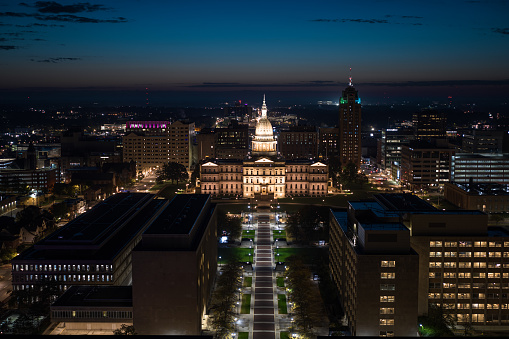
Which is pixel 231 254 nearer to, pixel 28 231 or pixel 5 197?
pixel 28 231

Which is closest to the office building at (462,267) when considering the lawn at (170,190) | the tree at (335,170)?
the lawn at (170,190)

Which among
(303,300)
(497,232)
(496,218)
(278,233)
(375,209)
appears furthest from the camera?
(496,218)

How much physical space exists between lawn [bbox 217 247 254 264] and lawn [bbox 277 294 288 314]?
16807 millimetres

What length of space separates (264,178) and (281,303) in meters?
Result: 86.6

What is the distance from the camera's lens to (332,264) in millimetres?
79875

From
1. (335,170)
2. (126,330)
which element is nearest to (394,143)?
(335,170)

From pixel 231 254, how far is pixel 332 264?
21.4 meters

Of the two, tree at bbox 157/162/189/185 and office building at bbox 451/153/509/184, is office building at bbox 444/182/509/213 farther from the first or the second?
tree at bbox 157/162/189/185

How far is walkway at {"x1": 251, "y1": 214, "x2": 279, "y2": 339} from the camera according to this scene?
64250 millimetres

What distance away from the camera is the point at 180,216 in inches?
2849

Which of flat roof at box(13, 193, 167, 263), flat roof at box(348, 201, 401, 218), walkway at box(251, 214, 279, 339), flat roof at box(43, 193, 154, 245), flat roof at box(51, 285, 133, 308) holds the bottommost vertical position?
walkway at box(251, 214, 279, 339)

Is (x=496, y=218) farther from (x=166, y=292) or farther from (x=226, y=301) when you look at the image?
(x=166, y=292)

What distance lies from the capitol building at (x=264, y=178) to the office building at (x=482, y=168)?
118ft

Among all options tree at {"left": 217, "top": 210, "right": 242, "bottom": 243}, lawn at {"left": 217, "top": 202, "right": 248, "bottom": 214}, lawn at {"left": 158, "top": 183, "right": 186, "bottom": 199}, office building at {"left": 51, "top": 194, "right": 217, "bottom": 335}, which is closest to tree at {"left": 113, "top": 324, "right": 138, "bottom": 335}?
office building at {"left": 51, "top": 194, "right": 217, "bottom": 335}
